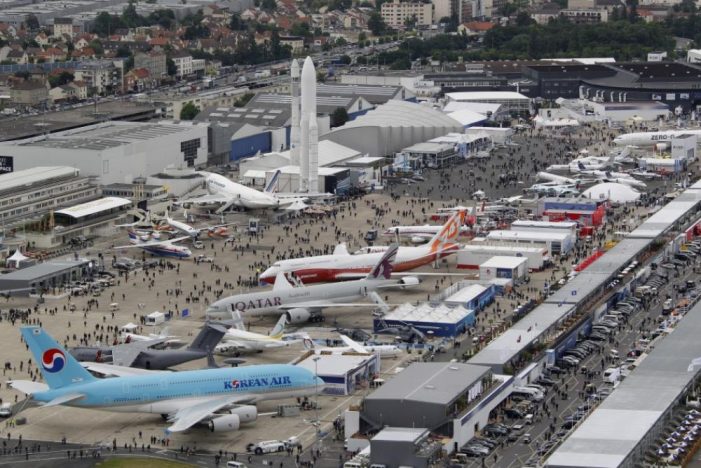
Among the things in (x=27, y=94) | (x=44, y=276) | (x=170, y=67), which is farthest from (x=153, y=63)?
(x=44, y=276)

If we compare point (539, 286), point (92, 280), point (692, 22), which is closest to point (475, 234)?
point (539, 286)

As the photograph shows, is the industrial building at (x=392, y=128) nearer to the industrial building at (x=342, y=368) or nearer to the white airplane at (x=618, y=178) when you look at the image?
the white airplane at (x=618, y=178)

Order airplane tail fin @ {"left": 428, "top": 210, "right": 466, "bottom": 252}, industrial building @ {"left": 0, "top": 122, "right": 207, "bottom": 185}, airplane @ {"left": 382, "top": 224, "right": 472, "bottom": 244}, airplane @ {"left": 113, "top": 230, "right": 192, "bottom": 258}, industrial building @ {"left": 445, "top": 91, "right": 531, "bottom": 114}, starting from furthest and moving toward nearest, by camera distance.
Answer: industrial building @ {"left": 445, "top": 91, "right": 531, "bottom": 114}, industrial building @ {"left": 0, "top": 122, "right": 207, "bottom": 185}, airplane @ {"left": 382, "top": 224, "right": 472, "bottom": 244}, airplane @ {"left": 113, "top": 230, "right": 192, "bottom": 258}, airplane tail fin @ {"left": 428, "top": 210, "right": 466, "bottom": 252}

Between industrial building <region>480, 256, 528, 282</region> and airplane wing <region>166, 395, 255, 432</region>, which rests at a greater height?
airplane wing <region>166, 395, 255, 432</region>

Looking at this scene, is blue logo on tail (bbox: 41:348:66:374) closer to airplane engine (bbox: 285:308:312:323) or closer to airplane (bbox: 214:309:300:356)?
airplane (bbox: 214:309:300:356)

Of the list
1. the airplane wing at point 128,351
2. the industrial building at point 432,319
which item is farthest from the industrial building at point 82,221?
the airplane wing at point 128,351

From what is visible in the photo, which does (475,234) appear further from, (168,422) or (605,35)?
(605,35)

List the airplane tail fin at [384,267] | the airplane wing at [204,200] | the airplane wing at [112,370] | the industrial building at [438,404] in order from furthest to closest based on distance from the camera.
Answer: the airplane wing at [204,200] → the airplane tail fin at [384,267] → the airplane wing at [112,370] → the industrial building at [438,404]

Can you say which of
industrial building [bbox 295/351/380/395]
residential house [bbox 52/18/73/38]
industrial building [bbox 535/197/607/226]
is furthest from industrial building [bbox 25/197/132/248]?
residential house [bbox 52/18/73/38]
